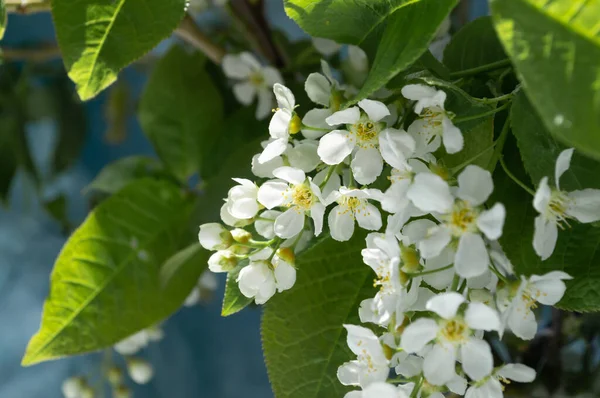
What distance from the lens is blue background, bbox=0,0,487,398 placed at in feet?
3.42

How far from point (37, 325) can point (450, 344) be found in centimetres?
91

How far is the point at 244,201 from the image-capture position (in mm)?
373

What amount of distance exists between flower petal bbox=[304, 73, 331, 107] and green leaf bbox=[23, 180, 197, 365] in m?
0.25

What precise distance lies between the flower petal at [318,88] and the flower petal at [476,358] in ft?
0.56

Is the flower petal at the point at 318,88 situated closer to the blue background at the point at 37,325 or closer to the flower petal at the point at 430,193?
the flower petal at the point at 430,193

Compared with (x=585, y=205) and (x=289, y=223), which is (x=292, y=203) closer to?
(x=289, y=223)

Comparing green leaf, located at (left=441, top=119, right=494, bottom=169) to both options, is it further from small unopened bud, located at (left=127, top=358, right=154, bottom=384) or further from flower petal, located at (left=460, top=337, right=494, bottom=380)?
small unopened bud, located at (left=127, top=358, right=154, bottom=384)

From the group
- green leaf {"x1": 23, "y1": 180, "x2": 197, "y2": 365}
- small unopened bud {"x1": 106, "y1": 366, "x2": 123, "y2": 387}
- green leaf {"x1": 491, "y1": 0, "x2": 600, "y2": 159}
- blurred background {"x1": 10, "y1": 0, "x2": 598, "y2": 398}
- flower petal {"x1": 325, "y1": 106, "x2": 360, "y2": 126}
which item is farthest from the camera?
blurred background {"x1": 10, "y1": 0, "x2": 598, "y2": 398}

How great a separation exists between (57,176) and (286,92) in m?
0.75

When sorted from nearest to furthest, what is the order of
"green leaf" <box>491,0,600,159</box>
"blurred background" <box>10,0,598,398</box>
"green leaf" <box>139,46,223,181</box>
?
"green leaf" <box>491,0,600,159</box>, "green leaf" <box>139,46,223,181</box>, "blurred background" <box>10,0,598,398</box>

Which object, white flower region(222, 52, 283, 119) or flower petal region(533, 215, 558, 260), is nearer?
flower petal region(533, 215, 558, 260)

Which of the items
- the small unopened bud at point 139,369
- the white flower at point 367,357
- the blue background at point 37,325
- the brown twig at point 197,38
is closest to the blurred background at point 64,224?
the blue background at point 37,325

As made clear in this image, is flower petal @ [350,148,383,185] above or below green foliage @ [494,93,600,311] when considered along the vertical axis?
above

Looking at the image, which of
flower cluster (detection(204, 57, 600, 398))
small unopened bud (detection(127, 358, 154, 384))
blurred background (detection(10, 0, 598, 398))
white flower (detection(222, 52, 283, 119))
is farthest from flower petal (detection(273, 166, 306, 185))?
blurred background (detection(10, 0, 598, 398))
